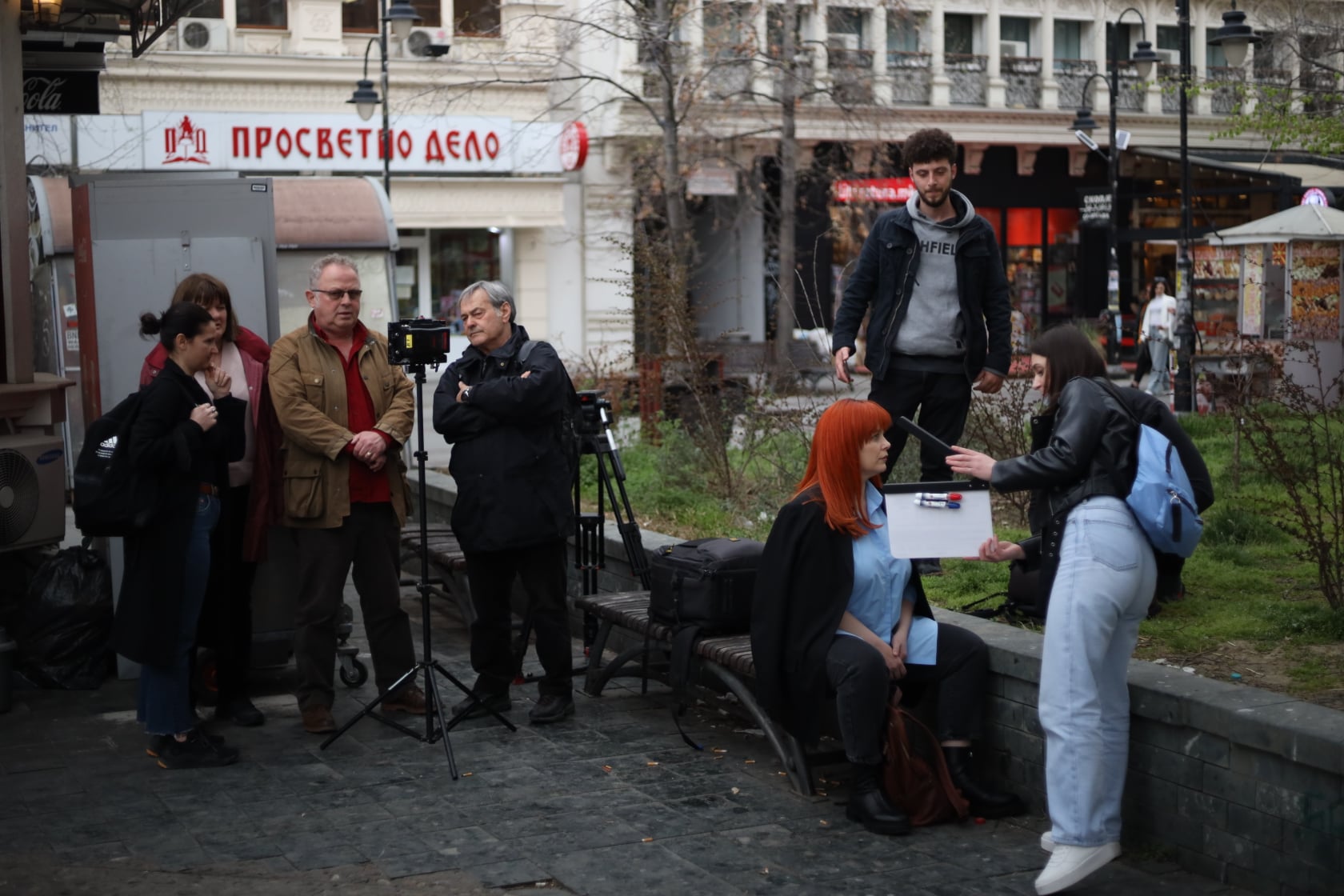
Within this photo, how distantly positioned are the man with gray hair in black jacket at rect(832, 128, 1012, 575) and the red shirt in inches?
82.6

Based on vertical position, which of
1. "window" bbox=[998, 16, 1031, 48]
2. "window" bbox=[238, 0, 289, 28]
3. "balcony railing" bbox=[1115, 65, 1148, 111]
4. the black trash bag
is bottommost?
the black trash bag

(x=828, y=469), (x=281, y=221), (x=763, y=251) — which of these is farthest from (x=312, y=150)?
(x=828, y=469)

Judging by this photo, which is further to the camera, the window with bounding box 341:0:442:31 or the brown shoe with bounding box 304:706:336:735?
the window with bounding box 341:0:442:31

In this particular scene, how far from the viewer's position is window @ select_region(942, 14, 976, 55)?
37625mm

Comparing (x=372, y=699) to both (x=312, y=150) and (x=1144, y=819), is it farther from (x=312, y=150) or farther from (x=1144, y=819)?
(x=312, y=150)

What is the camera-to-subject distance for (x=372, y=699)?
763 cm

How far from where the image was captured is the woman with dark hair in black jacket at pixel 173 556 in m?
6.43

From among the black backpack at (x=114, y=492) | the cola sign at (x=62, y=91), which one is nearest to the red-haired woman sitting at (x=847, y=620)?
the black backpack at (x=114, y=492)

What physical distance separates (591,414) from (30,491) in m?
2.78

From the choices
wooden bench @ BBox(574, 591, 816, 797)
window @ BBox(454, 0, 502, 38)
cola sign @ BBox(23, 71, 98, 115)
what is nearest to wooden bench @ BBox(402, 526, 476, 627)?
wooden bench @ BBox(574, 591, 816, 797)

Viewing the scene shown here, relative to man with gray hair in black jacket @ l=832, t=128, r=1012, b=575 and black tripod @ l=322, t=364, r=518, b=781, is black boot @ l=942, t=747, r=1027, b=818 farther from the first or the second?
black tripod @ l=322, t=364, r=518, b=781

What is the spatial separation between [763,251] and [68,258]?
71.8 feet

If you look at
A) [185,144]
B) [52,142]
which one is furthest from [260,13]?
[52,142]

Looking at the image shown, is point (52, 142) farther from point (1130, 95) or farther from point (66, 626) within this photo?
point (1130, 95)
